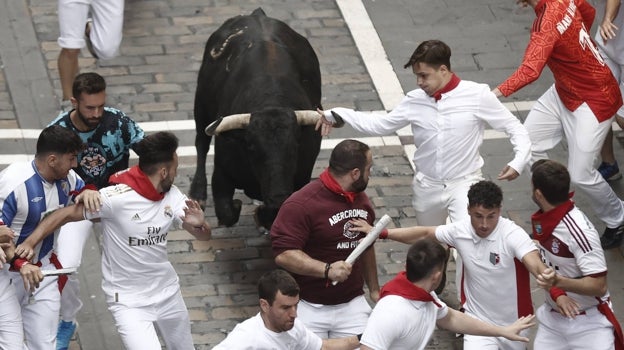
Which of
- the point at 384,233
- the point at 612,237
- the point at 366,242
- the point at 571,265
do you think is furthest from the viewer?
the point at 612,237

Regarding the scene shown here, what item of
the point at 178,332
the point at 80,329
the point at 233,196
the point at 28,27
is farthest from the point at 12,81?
the point at 178,332

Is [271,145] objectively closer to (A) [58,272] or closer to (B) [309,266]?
(B) [309,266]

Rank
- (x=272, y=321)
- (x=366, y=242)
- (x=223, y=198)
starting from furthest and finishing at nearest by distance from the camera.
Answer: (x=223, y=198), (x=366, y=242), (x=272, y=321)

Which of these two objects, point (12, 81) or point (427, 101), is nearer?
point (427, 101)

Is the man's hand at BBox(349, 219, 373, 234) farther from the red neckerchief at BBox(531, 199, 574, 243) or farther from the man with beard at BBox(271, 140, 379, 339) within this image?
the red neckerchief at BBox(531, 199, 574, 243)

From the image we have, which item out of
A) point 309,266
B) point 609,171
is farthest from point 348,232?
point 609,171

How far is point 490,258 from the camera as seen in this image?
1002 cm

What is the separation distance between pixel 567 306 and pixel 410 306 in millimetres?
1356

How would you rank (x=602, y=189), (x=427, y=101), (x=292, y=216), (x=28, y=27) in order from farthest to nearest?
1. (x=28, y=27)
2. (x=602, y=189)
3. (x=427, y=101)
4. (x=292, y=216)

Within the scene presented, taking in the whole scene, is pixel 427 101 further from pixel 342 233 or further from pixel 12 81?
pixel 12 81

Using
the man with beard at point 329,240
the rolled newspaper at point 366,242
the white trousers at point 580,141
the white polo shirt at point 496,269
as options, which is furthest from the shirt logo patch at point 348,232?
the white trousers at point 580,141

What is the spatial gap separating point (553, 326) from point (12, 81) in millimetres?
7064

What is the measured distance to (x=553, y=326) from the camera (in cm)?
1014

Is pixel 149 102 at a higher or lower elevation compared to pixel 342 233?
lower
